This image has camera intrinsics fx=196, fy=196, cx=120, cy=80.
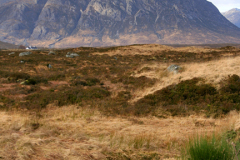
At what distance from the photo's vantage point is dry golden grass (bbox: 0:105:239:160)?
4.95 metres

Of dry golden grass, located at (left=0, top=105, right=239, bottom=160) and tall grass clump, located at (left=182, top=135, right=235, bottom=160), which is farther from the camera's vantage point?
dry golden grass, located at (left=0, top=105, right=239, bottom=160)

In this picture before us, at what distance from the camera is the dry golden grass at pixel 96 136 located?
4.95 metres

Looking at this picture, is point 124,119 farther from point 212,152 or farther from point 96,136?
point 212,152

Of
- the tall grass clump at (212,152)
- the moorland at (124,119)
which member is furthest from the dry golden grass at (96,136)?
the tall grass clump at (212,152)

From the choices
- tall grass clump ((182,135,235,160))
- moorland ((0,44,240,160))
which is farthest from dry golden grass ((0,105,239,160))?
tall grass clump ((182,135,235,160))

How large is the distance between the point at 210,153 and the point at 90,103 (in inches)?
340

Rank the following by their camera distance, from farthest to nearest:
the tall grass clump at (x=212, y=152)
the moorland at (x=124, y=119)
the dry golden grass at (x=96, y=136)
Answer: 1. the moorland at (x=124, y=119)
2. the dry golden grass at (x=96, y=136)
3. the tall grass clump at (x=212, y=152)

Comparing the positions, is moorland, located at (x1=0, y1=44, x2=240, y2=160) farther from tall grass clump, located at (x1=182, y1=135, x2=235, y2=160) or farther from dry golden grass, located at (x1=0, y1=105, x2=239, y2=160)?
tall grass clump, located at (x1=182, y1=135, x2=235, y2=160)

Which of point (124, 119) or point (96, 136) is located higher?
point (96, 136)

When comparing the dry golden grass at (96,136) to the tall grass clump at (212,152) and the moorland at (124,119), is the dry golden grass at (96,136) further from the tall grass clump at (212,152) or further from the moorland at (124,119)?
the tall grass clump at (212,152)

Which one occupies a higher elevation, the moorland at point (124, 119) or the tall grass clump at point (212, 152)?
the tall grass clump at point (212, 152)

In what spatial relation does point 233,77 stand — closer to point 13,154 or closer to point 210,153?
point 210,153

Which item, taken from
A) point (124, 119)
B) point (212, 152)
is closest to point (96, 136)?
point (124, 119)

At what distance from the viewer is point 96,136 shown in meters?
6.50
